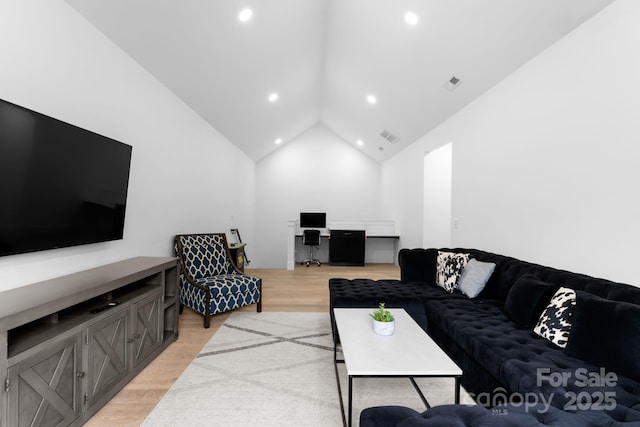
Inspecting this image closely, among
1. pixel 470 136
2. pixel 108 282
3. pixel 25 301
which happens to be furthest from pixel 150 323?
pixel 470 136

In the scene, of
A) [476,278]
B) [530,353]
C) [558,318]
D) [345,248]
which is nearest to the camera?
[530,353]

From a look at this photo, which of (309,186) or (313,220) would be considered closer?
(313,220)

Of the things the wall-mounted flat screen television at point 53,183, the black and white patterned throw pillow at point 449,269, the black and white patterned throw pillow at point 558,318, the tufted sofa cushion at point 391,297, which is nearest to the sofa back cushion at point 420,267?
the black and white patterned throw pillow at point 449,269

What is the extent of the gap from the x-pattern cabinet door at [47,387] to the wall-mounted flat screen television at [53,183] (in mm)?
647

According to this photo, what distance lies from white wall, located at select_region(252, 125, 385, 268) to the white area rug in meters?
5.45

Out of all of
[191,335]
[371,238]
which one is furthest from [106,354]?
[371,238]

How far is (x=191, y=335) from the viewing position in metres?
3.27

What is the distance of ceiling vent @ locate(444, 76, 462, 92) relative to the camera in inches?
→ 149

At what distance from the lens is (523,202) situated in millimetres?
3074

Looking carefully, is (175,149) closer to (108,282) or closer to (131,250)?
(131,250)

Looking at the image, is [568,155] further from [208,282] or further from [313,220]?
[313,220]

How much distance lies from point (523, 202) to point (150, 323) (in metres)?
3.61

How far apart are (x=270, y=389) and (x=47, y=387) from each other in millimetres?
1282

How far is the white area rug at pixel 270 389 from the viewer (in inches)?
76.4
